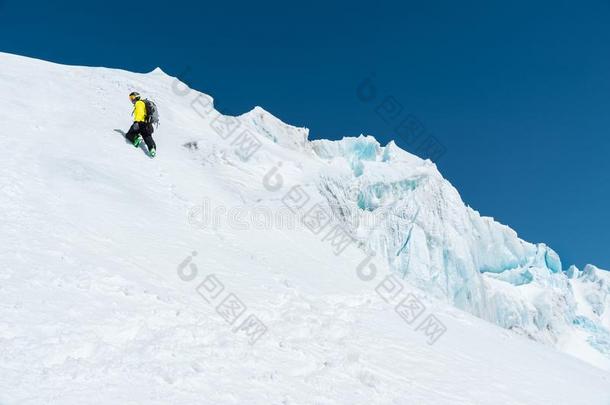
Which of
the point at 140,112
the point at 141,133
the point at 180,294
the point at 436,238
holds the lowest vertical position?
the point at 180,294

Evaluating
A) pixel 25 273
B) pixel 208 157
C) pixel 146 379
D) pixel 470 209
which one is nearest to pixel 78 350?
pixel 146 379

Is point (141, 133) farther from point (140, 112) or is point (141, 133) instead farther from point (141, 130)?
point (140, 112)

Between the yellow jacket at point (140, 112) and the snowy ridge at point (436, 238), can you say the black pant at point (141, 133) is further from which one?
the snowy ridge at point (436, 238)

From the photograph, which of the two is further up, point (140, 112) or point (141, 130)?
point (140, 112)

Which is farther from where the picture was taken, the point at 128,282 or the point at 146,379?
the point at 128,282

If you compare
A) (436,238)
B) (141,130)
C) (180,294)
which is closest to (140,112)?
(141,130)

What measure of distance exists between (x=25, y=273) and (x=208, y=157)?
1173cm

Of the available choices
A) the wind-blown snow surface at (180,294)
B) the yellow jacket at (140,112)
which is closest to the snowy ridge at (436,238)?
the yellow jacket at (140,112)

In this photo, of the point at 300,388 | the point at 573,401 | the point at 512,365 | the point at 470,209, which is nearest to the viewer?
the point at 300,388

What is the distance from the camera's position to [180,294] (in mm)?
6516

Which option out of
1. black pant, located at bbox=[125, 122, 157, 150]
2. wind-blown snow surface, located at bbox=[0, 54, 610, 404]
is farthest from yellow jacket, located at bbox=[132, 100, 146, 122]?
wind-blown snow surface, located at bbox=[0, 54, 610, 404]

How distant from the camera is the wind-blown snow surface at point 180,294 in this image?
4.61 m

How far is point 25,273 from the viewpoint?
5477mm

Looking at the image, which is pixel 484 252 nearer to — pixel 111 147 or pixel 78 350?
pixel 111 147
